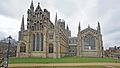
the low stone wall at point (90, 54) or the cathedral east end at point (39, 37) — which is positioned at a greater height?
the cathedral east end at point (39, 37)

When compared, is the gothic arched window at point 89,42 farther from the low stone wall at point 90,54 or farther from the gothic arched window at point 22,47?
the gothic arched window at point 22,47

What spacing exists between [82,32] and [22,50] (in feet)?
103

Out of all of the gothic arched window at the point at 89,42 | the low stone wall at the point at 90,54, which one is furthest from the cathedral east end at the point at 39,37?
the gothic arched window at the point at 89,42

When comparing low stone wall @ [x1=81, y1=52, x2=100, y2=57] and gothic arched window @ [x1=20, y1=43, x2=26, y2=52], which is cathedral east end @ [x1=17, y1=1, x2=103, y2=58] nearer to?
gothic arched window @ [x1=20, y1=43, x2=26, y2=52]

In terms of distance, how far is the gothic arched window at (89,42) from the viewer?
84.6 m

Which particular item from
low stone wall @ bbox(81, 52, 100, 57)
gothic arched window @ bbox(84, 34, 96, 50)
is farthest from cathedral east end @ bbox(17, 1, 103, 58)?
gothic arched window @ bbox(84, 34, 96, 50)

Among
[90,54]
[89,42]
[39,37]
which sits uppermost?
[39,37]

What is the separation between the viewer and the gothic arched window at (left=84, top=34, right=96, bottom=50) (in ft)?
277

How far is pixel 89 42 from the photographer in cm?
8488

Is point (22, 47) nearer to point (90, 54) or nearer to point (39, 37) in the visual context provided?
point (39, 37)

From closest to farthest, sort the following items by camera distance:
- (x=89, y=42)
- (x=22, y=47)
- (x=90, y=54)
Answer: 1. (x=22, y=47)
2. (x=90, y=54)
3. (x=89, y=42)

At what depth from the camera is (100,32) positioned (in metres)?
86.1

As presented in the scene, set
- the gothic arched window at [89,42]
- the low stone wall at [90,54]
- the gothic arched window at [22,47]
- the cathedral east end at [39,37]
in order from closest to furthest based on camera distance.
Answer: the cathedral east end at [39,37] < the gothic arched window at [22,47] < the low stone wall at [90,54] < the gothic arched window at [89,42]

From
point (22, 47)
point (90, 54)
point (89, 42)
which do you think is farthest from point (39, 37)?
point (90, 54)
